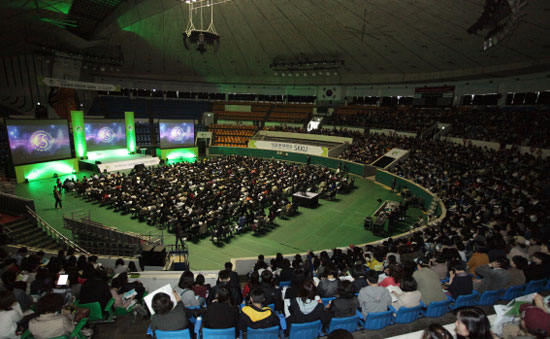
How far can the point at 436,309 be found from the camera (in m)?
5.03

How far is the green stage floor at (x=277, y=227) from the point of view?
1245cm

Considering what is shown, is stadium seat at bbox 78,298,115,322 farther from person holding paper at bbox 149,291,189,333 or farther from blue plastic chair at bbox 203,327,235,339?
blue plastic chair at bbox 203,327,235,339

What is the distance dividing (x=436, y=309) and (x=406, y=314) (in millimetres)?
680

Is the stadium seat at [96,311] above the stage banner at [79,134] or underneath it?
underneath

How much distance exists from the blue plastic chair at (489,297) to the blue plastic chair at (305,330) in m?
3.63

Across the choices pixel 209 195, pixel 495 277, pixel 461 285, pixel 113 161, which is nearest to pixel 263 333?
pixel 461 285

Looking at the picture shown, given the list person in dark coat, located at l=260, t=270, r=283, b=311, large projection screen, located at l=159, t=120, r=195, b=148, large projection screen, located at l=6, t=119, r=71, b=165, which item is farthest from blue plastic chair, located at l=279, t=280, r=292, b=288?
large projection screen, located at l=159, t=120, r=195, b=148

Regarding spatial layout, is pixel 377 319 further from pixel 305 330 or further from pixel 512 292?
pixel 512 292

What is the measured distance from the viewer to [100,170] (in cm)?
2461

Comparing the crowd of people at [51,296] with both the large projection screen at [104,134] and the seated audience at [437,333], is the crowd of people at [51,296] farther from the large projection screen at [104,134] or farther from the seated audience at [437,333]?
the large projection screen at [104,134]

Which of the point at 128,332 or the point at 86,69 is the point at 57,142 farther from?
the point at 128,332

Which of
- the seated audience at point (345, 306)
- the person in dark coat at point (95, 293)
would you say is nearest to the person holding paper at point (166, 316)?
the person in dark coat at point (95, 293)

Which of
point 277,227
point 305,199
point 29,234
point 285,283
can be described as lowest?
point 277,227

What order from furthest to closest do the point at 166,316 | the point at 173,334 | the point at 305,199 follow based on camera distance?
the point at 305,199 → the point at 166,316 → the point at 173,334
